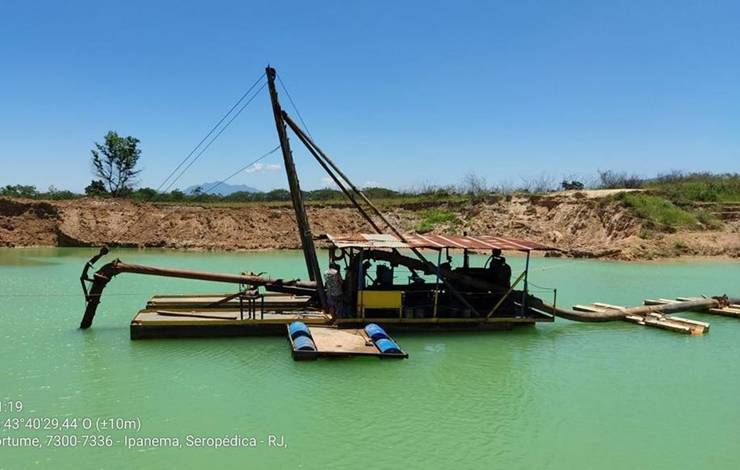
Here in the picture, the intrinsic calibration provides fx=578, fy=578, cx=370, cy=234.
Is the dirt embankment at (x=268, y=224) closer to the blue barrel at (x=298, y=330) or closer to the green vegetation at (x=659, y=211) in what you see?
the green vegetation at (x=659, y=211)

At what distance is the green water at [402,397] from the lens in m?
8.70

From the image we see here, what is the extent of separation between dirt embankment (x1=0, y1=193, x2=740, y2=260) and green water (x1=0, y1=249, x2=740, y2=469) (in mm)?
26561

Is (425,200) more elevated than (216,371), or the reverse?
(425,200)

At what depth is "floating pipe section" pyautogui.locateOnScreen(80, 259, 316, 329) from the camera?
14.7 m

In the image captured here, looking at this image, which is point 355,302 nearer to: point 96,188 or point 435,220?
point 435,220

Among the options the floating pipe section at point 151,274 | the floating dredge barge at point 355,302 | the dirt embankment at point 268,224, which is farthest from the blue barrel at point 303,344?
the dirt embankment at point 268,224

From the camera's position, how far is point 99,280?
14.6m

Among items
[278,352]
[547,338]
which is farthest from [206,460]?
[547,338]

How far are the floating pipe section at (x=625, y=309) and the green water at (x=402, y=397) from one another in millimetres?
370

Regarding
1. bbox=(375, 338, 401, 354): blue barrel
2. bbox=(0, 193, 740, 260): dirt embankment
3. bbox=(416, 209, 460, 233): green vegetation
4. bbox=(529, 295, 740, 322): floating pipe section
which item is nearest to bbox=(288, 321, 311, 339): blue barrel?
bbox=(375, 338, 401, 354): blue barrel

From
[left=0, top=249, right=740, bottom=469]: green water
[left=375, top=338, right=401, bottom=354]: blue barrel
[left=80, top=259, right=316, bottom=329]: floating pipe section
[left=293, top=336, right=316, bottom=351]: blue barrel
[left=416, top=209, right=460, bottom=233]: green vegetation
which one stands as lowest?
[left=0, top=249, right=740, bottom=469]: green water

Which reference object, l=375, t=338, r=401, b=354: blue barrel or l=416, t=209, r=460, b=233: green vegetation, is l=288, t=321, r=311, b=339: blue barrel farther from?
l=416, t=209, r=460, b=233: green vegetation

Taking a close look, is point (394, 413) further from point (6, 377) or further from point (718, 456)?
point (6, 377)

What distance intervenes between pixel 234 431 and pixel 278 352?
4361 mm
